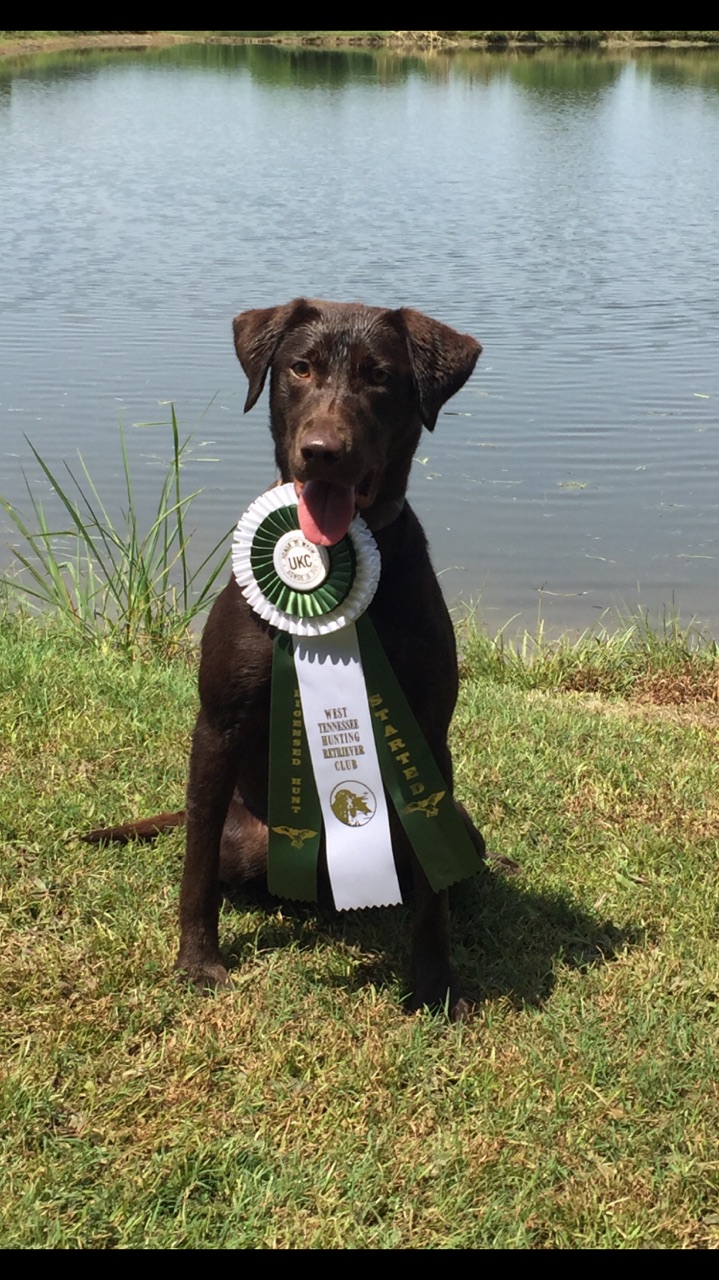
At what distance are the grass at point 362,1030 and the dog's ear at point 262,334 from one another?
135 cm

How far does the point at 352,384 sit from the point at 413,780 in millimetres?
950

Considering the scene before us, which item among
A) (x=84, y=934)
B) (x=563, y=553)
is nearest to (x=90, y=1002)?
(x=84, y=934)

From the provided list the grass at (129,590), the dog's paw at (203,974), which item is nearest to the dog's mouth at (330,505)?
→ the dog's paw at (203,974)

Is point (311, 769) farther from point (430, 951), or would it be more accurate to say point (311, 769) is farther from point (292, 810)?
point (430, 951)

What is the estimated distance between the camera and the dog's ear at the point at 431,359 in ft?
10.5

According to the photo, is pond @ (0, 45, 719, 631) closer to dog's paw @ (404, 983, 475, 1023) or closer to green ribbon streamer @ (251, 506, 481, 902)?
green ribbon streamer @ (251, 506, 481, 902)

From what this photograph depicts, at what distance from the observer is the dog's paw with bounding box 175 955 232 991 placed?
3.27 metres

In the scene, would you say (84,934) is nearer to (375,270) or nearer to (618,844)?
(618,844)

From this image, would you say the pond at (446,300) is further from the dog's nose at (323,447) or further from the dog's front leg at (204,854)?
the dog's nose at (323,447)

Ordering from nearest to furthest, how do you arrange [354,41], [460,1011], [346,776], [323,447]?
[323,447] < [460,1011] < [346,776] < [354,41]

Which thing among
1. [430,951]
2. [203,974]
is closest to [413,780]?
[430,951]

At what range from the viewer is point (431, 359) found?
3.22 meters

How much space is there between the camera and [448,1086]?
2994 millimetres

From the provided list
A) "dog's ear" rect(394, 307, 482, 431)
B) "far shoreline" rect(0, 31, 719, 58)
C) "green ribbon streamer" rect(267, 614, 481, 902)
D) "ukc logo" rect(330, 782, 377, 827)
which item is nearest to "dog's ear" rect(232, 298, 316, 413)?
"dog's ear" rect(394, 307, 482, 431)
